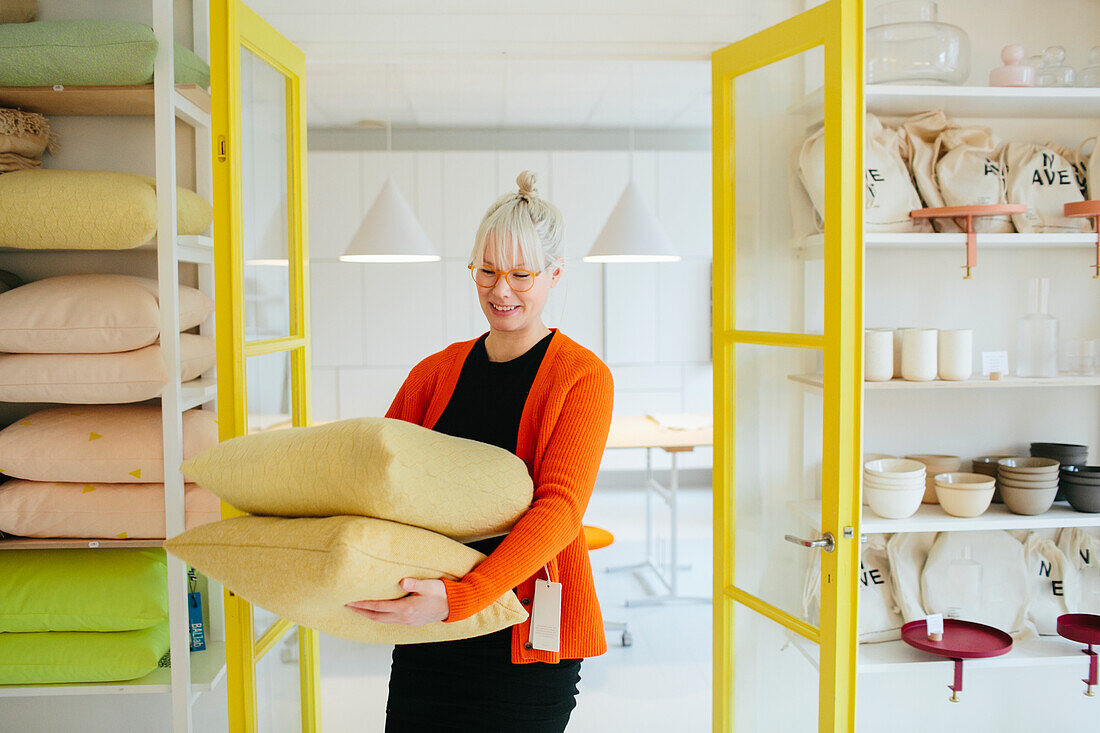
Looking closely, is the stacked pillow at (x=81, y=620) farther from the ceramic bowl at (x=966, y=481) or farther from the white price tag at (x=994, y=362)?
the white price tag at (x=994, y=362)

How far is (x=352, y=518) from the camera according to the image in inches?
47.3

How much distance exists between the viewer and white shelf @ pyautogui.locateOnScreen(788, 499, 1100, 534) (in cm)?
212

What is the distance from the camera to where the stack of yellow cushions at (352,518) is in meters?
1.17

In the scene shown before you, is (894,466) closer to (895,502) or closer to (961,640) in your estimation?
(895,502)

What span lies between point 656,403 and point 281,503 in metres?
5.28

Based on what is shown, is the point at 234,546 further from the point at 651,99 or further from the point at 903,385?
the point at 651,99

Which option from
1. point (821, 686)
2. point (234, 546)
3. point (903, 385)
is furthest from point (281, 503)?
point (903, 385)

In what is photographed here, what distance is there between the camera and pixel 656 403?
641 centimetres

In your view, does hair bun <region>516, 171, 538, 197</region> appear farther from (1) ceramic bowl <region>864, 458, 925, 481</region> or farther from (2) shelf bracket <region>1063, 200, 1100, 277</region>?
(2) shelf bracket <region>1063, 200, 1100, 277</region>

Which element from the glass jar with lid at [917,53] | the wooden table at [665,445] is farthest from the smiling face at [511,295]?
the wooden table at [665,445]

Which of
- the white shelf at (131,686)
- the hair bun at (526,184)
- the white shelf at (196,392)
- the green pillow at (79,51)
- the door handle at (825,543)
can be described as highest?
the green pillow at (79,51)

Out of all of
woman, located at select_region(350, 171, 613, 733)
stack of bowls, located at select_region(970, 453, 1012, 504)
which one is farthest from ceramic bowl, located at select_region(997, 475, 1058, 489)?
woman, located at select_region(350, 171, 613, 733)

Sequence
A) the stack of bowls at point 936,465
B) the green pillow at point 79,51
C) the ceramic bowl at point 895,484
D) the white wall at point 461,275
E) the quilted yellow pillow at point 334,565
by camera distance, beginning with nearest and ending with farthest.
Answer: the quilted yellow pillow at point 334,565 < the green pillow at point 79,51 < the ceramic bowl at point 895,484 < the stack of bowls at point 936,465 < the white wall at point 461,275

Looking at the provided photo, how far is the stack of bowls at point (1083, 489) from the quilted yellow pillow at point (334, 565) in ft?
5.72
